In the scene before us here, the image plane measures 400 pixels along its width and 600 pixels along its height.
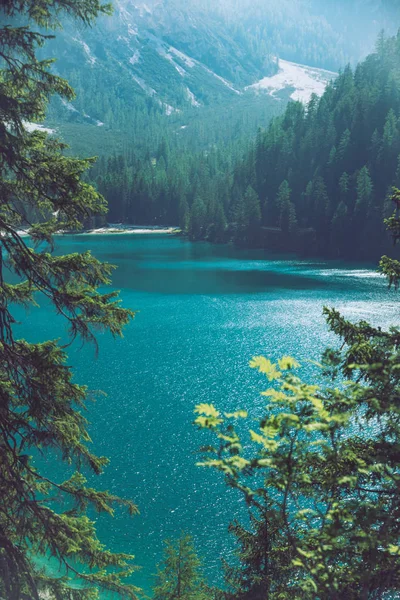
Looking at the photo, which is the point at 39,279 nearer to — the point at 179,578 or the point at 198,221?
the point at 179,578

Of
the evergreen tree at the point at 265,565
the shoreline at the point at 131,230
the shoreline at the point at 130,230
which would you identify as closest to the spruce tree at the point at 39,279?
the evergreen tree at the point at 265,565

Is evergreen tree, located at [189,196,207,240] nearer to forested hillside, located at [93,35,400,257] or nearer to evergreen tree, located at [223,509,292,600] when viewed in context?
forested hillside, located at [93,35,400,257]

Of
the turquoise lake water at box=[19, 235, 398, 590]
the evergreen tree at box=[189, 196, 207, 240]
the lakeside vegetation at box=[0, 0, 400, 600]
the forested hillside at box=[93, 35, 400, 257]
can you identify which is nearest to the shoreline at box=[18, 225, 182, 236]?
the forested hillside at box=[93, 35, 400, 257]

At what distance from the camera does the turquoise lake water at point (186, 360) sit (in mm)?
18453

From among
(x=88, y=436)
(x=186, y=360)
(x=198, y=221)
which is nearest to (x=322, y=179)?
(x=198, y=221)

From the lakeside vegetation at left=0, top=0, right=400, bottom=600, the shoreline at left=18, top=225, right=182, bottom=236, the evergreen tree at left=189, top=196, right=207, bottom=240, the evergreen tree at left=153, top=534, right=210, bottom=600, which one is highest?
the shoreline at left=18, top=225, right=182, bottom=236

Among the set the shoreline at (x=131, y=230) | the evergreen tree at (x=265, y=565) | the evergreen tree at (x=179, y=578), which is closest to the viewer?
the evergreen tree at (x=265, y=565)

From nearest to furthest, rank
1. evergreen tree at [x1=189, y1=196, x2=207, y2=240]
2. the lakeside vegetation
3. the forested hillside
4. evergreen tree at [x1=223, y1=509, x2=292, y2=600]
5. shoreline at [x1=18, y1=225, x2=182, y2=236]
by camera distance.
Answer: the lakeside vegetation
evergreen tree at [x1=223, y1=509, x2=292, y2=600]
the forested hillside
evergreen tree at [x1=189, y1=196, x2=207, y2=240]
shoreline at [x1=18, y1=225, x2=182, y2=236]

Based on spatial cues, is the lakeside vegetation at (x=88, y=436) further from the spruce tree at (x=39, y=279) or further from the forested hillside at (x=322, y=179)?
the forested hillside at (x=322, y=179)

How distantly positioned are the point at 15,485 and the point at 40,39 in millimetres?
6749

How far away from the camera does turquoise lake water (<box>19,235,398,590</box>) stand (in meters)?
18.5

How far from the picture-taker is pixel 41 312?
168 ft

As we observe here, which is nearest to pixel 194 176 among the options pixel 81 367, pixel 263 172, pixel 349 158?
pixel 263 172

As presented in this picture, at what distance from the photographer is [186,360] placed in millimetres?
35688
